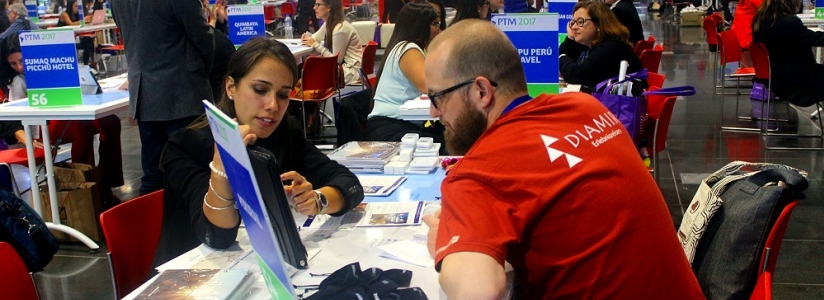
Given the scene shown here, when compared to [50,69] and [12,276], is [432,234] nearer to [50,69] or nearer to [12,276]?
[12,276]

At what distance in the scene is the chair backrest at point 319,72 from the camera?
6.41 meters

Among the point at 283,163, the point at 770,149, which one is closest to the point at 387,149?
the point at 283,163

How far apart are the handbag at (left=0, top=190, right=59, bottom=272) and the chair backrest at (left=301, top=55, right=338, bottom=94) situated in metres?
3.57

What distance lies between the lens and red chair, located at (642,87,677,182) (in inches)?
164

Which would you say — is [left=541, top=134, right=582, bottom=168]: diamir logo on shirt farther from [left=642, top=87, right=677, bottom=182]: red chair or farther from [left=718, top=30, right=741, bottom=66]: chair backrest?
[left=718, top=30, right=741, bottom=66]: chair backrest

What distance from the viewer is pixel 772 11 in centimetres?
613

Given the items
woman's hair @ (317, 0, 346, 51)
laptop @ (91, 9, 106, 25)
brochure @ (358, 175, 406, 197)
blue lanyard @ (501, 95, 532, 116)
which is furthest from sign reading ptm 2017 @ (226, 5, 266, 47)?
laptop @ (91, 9, 106, 25)

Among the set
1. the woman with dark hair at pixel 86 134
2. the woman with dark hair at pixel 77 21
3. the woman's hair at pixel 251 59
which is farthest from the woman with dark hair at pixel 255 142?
the woman with dark hair at pixel 77 21

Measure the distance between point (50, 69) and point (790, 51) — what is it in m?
4.94

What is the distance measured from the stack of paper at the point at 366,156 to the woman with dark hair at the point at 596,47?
2214mm

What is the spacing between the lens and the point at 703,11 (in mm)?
17406

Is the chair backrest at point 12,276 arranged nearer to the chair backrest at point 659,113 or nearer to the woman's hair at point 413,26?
the woman's hair at point 413,26

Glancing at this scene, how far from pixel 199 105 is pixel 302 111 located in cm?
213

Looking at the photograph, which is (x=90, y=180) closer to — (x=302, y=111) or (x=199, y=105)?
(x=199, y=105)
